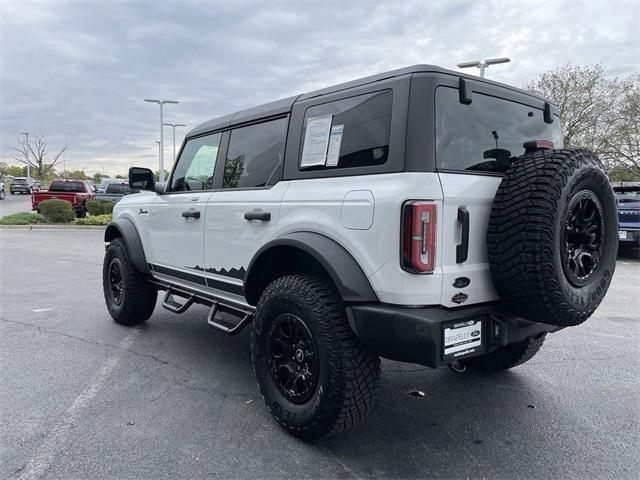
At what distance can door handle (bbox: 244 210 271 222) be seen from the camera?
312 cm

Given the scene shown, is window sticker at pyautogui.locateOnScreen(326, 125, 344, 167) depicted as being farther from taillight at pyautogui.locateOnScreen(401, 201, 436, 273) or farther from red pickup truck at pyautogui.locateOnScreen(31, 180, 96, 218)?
red pickup truck at pyautogui.locateOnScreen(31, 180, 96, 218)

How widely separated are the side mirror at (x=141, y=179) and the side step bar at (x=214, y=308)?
96 centimetres

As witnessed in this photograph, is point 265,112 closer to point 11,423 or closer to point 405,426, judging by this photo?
point 405,426

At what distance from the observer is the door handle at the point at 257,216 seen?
3.12 metres

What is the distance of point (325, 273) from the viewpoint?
2787 millimetres

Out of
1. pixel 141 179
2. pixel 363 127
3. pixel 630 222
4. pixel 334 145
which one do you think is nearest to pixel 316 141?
pixel 334 145

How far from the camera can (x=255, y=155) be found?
11.6 feet

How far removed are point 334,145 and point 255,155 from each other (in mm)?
905

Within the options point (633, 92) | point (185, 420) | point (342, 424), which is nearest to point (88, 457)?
point (185, 420)

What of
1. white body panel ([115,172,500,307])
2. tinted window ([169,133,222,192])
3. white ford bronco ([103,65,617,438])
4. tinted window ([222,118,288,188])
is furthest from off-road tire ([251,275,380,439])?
tinted window ([169,133,222,192])

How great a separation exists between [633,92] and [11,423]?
2651 cm

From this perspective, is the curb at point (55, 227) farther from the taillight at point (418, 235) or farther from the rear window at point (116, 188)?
the taillight at point (418, 235)

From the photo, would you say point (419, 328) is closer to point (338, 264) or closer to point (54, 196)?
point (338, 264)

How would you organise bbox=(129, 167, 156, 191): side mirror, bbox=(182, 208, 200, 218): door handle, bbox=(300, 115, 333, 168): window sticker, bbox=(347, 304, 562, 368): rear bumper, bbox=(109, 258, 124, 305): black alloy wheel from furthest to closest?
bbox=(109, 258, 124, 305): black alloy wheel
bbox=(129, 167, 156, 191): side mirror
bbox=(182, 208, 200, 218): door handle
bbox=(300, 115, 333, 168): window sticker
bbox=(347, 304, 562, 368): rear bumper
